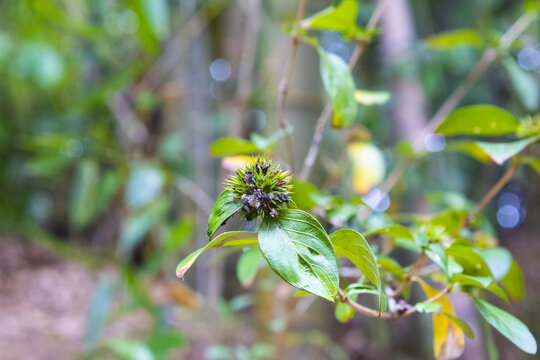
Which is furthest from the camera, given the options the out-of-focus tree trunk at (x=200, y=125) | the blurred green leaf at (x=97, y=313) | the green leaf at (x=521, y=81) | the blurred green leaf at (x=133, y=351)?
the out-of-focus tree trunk at (x=200, y=125)

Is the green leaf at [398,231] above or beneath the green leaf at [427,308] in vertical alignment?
above

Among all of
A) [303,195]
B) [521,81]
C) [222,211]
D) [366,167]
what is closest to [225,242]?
[222,211]

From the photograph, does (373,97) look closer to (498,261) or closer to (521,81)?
(498,261)

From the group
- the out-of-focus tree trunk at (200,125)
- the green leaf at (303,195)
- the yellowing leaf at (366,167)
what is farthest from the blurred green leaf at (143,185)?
the green leaf at (303,195)

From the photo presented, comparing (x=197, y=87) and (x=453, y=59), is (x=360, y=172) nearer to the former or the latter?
(x=197, y=87)

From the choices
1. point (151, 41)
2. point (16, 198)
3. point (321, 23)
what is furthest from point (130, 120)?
point (16, 198)

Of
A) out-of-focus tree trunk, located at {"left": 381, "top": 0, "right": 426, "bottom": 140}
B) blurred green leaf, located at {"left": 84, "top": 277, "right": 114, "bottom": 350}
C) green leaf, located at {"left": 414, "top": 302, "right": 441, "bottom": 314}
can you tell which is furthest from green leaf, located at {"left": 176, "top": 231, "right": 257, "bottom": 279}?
out-of-focus tree trunk, located at {"left": 381, "top": 0, "right": 426, "bottom": 140}

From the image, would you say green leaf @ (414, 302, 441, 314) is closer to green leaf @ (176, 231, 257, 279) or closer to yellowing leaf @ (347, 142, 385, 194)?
green leaf @ (176, 231, 257, 279)

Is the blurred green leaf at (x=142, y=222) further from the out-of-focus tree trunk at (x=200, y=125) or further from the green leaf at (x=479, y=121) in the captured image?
the green leaf at (x=479, y=121)
